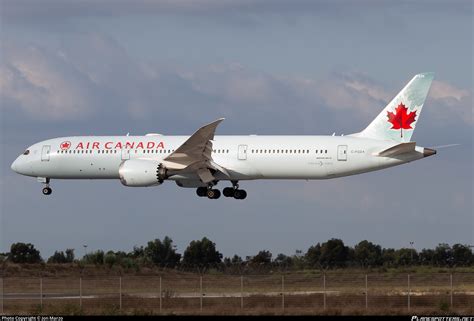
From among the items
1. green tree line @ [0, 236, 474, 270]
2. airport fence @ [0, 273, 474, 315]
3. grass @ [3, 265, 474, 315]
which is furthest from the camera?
green tree line @ [0, 236, 474, 270]

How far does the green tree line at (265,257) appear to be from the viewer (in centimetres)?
6712

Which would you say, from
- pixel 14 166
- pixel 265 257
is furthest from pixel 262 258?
pixel 14 166

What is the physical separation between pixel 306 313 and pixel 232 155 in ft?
89.6

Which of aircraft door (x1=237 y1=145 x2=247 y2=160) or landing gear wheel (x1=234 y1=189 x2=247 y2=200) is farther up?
aircraft door (x1=237 y1=145 x2=247 y2=160)

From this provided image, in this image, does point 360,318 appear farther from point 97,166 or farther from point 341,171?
point 97,166

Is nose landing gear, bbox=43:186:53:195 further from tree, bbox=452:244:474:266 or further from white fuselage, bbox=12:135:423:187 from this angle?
tree, bbox=452:244:474:266

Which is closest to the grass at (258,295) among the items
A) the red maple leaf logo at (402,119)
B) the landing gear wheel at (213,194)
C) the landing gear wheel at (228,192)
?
the red maple leaf logo at (402,119)

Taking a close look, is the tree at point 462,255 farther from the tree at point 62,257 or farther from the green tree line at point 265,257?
the tree at point 62,257

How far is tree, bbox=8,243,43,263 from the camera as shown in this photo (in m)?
72.9

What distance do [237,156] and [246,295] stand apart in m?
20.8

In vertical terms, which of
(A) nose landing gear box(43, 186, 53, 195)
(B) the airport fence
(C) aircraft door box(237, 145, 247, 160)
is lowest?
(B) the airport fence

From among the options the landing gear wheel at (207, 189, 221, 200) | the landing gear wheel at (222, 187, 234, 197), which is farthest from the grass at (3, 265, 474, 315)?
the landing gear wheel at (222, 187, 234, 197)

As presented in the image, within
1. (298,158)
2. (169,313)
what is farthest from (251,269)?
(169,313)

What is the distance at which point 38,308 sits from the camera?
45750 millimetres
